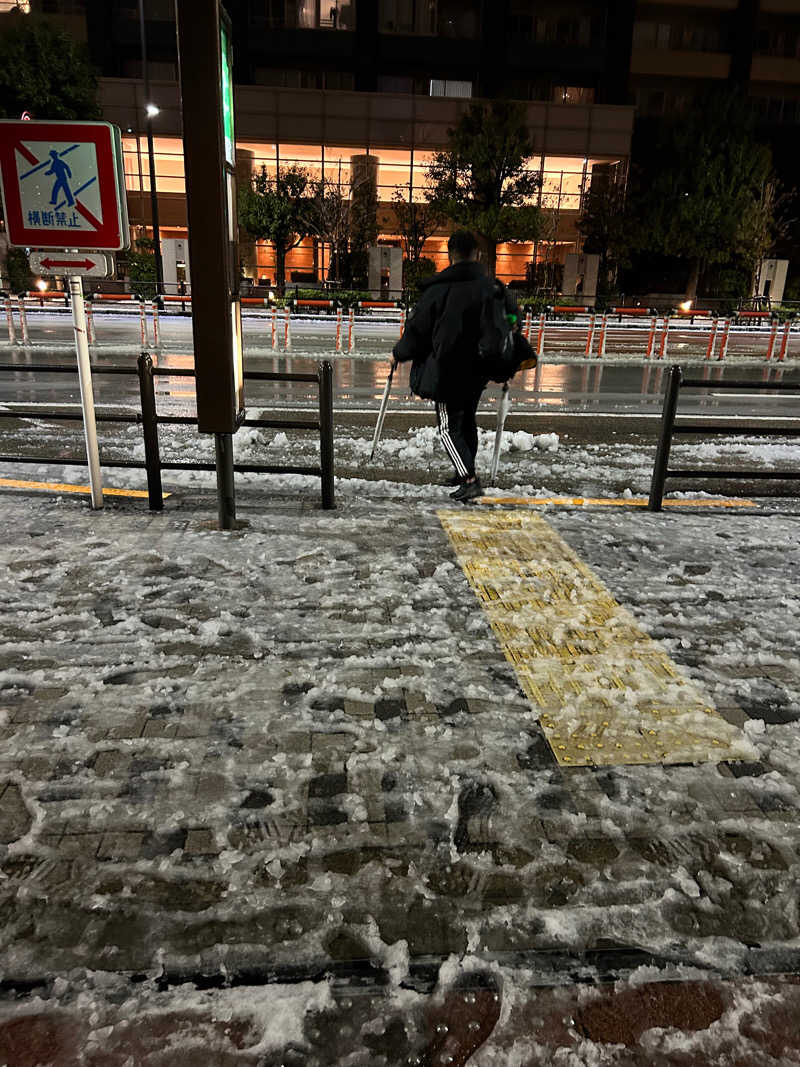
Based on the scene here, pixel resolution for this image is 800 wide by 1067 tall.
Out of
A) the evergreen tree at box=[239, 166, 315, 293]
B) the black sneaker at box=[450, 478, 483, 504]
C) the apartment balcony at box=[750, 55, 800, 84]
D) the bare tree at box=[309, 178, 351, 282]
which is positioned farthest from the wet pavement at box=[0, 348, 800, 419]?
the apartment balcony at box=[750, 55, 800, 84]

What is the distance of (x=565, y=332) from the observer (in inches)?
1099

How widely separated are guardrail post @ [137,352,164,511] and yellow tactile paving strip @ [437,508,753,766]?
2490mm

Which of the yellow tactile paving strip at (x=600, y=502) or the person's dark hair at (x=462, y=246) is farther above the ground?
the person's dark hair at (x=462, y=246)

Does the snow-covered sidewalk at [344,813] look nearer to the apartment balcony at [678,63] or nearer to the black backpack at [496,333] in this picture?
the black backpack at [496,333]

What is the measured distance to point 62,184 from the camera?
5059 mm

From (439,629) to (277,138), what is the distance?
4714cm

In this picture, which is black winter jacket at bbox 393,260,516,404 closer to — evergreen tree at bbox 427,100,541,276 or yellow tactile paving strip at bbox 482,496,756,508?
yellow tactile paving strip at bbox 482,496,756,508

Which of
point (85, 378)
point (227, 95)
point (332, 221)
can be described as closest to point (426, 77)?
point (332, 221)

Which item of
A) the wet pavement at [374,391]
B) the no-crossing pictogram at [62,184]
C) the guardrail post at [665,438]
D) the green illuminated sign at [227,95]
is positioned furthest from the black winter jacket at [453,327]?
the wet pavement at [374,391]

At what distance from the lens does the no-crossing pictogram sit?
501 centimetres

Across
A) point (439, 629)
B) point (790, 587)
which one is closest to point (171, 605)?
point (439, 629)

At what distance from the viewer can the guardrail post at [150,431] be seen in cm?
570

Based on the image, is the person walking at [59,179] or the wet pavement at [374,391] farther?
the wet pavement at [374,391]

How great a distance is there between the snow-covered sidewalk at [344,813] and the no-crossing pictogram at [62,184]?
90.3 inches
